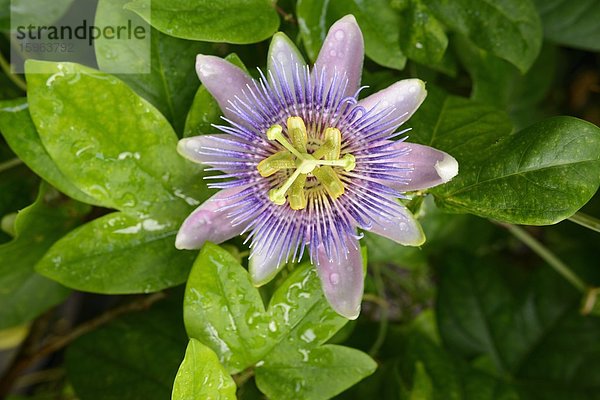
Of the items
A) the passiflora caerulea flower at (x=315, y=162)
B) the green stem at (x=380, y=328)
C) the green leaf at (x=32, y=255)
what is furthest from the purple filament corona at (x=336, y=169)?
the green stem at (x=380, y=328)

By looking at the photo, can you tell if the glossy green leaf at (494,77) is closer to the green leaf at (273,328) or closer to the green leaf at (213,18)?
the green leaf at (213,18)

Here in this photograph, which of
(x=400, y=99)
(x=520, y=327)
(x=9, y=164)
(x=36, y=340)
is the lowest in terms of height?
(x=36, y=340)

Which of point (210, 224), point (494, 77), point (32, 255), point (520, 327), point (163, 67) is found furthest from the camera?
point (520, 327)

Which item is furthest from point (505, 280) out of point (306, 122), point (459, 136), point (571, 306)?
point (306, 122)

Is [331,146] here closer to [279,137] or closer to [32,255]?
[279,137]

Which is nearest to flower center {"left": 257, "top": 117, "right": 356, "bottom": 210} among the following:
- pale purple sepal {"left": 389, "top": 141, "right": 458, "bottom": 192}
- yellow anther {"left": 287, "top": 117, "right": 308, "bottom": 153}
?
yellow anther {"left": 287, "top": 117, "right": 308, "bottom": 153}

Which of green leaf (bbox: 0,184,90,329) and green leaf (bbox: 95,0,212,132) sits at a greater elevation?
green leaf (bbox: 95,0,212,132)

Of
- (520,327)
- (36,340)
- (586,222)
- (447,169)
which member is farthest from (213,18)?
(520,327)

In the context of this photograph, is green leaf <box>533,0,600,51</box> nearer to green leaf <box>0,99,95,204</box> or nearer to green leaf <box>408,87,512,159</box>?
green leaf <box>408,87,512,159</box>
